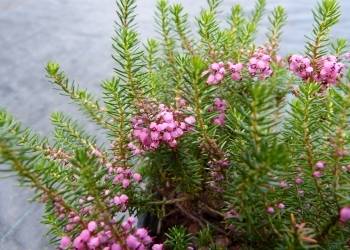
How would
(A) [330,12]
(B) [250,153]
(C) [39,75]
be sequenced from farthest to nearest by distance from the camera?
(C) [39,75]
(A) [330,12]
(B) [250,153]

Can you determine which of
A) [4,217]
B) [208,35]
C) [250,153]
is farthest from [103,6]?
[250,153]

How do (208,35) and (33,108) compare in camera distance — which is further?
(33,108)

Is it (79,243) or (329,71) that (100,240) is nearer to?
(79,243)

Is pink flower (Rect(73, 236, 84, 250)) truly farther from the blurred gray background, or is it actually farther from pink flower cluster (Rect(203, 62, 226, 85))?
the blurred gray background

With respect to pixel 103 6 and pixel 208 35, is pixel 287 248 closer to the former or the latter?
pixel 208 35

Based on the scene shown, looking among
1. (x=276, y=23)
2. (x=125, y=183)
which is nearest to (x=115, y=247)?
(x=125, y=183)

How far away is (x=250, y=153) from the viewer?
393 millimetres

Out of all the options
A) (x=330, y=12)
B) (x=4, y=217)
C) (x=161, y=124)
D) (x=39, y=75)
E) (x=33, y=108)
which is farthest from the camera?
(x=39, y=75)

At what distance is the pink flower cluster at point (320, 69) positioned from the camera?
58 cm

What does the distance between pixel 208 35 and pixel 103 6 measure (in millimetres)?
1749

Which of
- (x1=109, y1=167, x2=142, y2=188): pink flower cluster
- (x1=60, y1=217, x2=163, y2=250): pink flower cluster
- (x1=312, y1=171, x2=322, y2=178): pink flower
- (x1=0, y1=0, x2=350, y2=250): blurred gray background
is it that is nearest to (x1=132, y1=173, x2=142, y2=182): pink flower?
(x1=109, y1=167, x2=142, y2=188): pink flower cluster

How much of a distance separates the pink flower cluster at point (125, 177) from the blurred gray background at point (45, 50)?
62 centimetres

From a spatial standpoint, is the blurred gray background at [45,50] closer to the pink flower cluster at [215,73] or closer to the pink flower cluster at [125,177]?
the pink flower cluster at [125,177]

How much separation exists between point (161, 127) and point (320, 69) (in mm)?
264
